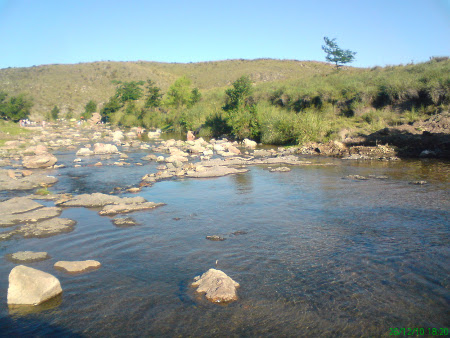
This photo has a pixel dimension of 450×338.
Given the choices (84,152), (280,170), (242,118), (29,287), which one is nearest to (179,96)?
(242,118)

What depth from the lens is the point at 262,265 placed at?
5500 millimetres

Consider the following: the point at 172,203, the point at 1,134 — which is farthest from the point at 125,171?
the point at 1,134

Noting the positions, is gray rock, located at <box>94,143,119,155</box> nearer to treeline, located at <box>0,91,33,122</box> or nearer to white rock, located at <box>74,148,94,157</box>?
white rock, located at <box>74,148,94,157</box>

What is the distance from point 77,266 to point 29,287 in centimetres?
98

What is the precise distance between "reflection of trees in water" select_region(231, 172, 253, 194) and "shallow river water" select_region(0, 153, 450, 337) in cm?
→ 73

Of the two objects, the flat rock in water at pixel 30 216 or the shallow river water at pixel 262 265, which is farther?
the flat rock in water at pixel 30 216

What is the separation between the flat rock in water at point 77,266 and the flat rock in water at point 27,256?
0.50 meters

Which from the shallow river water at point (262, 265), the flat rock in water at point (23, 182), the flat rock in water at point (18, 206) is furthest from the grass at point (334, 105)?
the flat rock in water at point (18, 206)

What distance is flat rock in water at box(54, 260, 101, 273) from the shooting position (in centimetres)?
535

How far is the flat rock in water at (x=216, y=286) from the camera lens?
444cm

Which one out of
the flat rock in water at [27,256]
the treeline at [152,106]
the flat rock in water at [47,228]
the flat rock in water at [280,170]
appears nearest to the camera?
the flat rock in water at [27,256]
